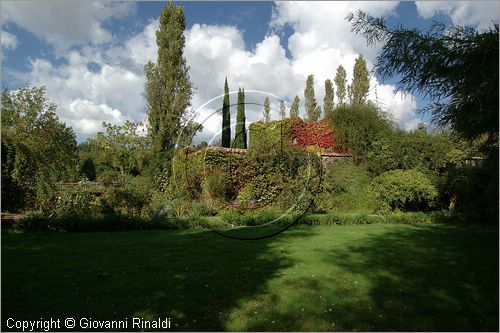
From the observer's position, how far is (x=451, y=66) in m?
3.70

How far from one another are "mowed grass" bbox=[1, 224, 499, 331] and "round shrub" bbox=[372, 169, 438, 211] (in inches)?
200

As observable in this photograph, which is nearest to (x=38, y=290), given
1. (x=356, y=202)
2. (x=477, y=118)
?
(x=477, y=118)

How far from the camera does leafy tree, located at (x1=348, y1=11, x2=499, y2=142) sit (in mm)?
3438

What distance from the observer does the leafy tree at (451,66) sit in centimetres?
344

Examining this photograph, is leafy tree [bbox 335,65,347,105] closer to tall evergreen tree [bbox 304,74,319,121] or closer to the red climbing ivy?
tall evergreen tree [bbox 304,74,319,121]

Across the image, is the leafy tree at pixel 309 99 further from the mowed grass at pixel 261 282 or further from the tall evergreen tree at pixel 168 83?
the mowed grass at pixel 261 282

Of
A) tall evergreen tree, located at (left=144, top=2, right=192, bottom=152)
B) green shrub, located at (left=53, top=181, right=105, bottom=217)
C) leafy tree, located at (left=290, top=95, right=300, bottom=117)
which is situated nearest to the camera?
green shrub, located at (left=53, top=181, right=105, bottom=217)

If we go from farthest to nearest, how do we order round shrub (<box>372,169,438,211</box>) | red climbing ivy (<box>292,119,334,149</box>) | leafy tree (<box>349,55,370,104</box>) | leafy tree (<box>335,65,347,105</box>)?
leafy tree (<box>335,65,347,105</box>) → leafy tree (<box>349,55,370,104</box>) → red climbing ivy (<box>292,119,334,149</box>) → round shrub (<box>372,169,438,211</box>)

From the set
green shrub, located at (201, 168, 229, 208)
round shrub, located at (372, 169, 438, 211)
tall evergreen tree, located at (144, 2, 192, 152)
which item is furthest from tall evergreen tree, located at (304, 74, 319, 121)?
green shrub, located at (201, 168, 229, 208)

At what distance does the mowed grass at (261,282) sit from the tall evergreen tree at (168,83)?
15432 mm

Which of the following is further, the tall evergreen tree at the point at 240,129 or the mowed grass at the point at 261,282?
the tall evergreen tree at the point at 240,129

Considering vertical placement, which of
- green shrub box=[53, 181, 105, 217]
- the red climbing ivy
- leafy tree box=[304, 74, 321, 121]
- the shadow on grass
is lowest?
the shadow on grass

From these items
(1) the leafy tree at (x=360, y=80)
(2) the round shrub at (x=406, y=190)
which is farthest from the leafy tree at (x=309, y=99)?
(2) the round shrub at (x=406, y=190)

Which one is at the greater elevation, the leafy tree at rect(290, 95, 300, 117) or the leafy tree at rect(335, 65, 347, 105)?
the leafy tree at rect(335, 65, 347, 105)
